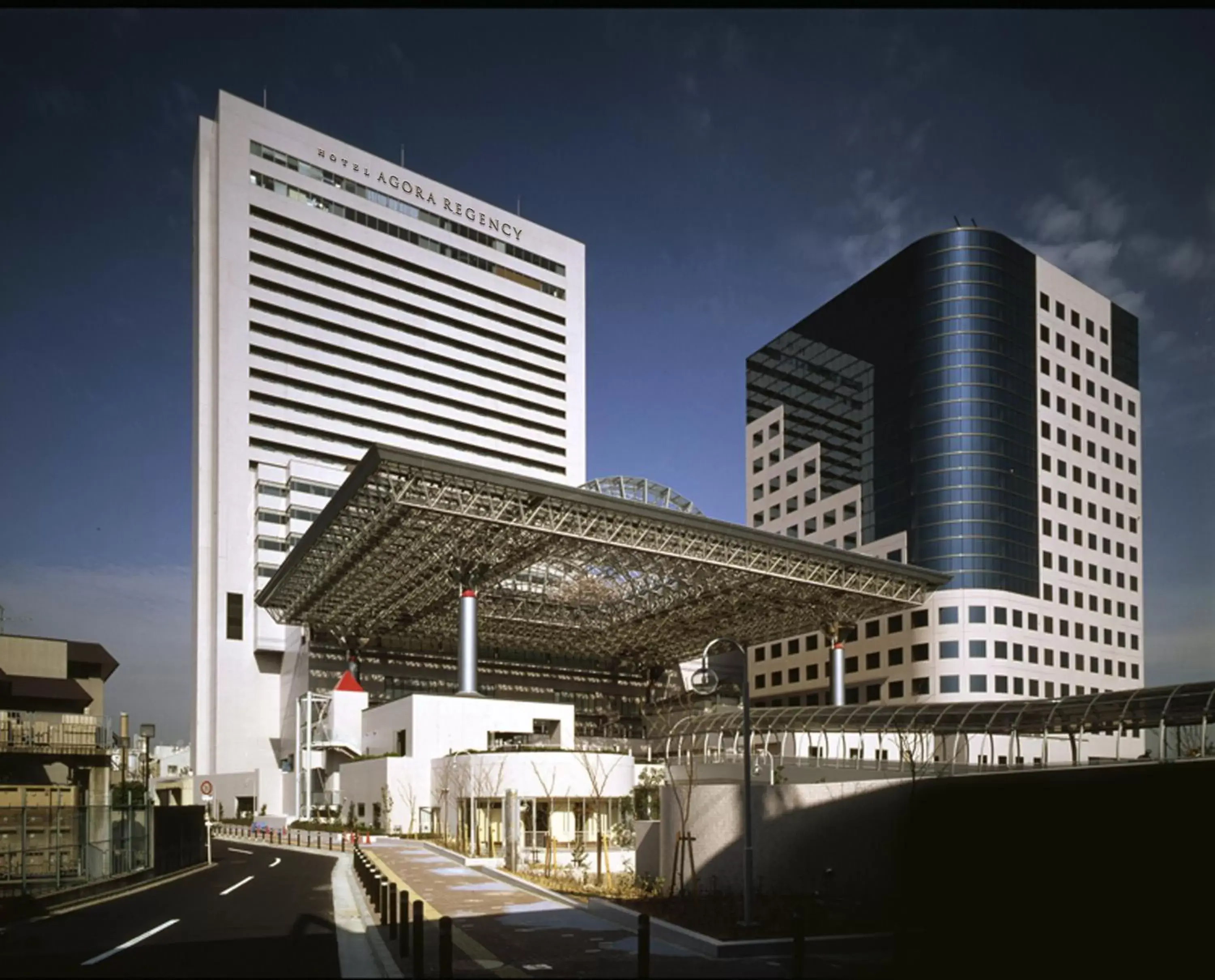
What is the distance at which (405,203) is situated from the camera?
12788cm

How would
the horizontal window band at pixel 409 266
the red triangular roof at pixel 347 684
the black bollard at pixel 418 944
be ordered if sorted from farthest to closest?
1. the horizontal window band at pixel 409 266
2. the red triangular roof at pixel 347 684
3. the black bollard at pixel 418 944

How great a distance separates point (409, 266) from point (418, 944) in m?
116

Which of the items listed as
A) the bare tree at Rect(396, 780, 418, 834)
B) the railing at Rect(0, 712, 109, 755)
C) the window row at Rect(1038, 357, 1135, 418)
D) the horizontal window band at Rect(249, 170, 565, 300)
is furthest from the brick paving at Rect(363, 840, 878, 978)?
the horizontal window band at Rect(249, 170, 565, 300)

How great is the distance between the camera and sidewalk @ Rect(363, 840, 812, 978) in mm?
17078

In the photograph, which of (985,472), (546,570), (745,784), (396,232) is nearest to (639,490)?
(546,570)

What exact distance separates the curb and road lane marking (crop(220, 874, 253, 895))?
57.6ft

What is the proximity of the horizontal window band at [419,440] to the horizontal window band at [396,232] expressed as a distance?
2143 cm

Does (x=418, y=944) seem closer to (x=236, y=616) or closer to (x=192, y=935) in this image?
(x=192, y=935)

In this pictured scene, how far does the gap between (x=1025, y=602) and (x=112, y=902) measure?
7227 centimetres

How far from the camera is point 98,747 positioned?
179 ft

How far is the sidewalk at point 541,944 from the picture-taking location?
1708 cm

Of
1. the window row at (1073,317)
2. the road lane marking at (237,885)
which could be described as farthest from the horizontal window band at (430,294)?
the road lane marking at (237,885)

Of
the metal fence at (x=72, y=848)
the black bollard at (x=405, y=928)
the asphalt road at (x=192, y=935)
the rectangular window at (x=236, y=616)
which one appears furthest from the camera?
the rectangular window at (x=236, y=616)

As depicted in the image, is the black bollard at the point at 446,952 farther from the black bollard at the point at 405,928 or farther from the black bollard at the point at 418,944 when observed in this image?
the black bollard at the point at 405,928
